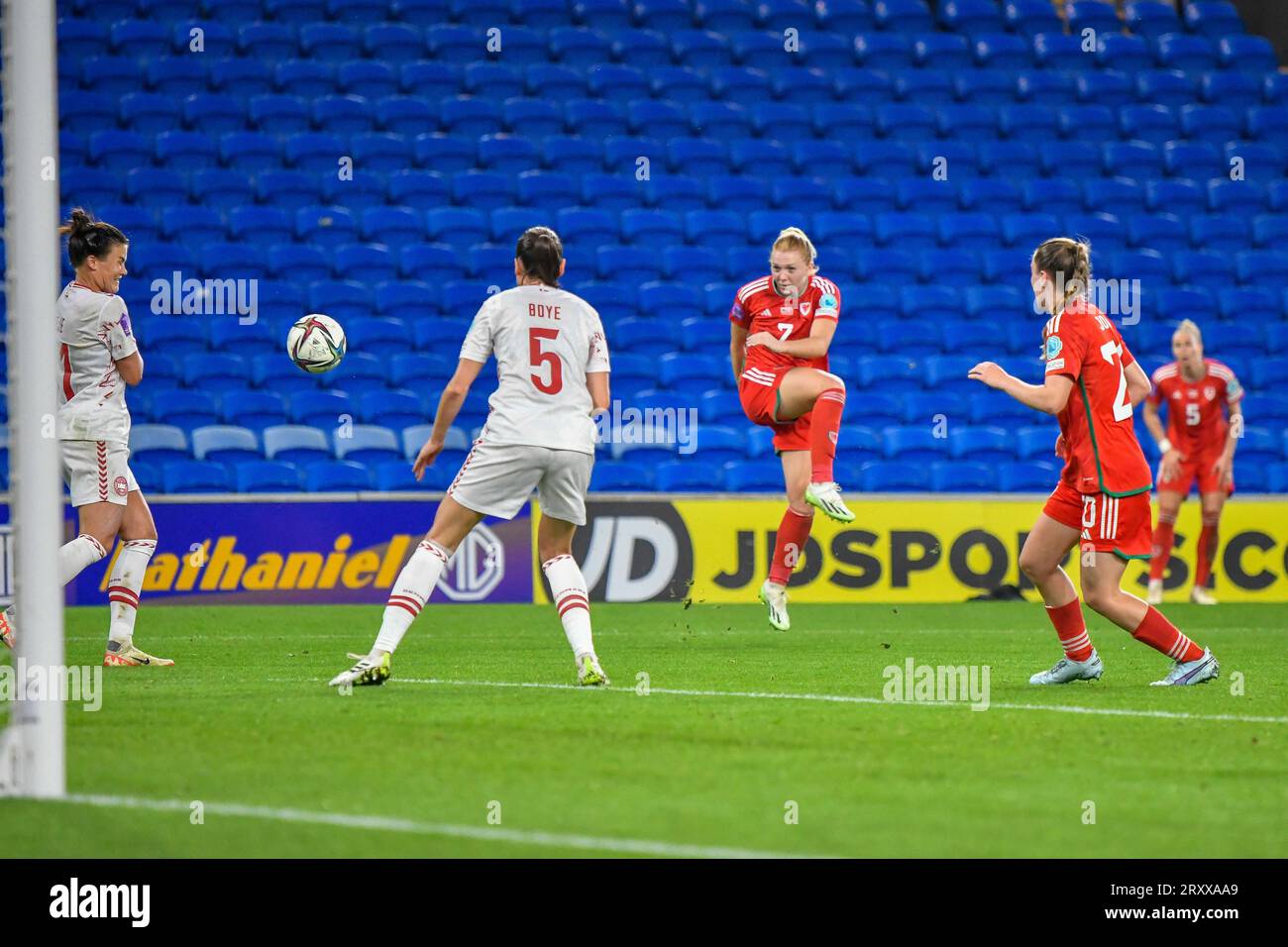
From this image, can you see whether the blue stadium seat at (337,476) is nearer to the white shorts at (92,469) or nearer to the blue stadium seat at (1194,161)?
the white shorts at (92,469)

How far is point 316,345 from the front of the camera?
9.75 m

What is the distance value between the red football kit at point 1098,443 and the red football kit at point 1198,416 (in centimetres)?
771

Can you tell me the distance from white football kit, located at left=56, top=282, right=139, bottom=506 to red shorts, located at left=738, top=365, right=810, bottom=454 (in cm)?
376

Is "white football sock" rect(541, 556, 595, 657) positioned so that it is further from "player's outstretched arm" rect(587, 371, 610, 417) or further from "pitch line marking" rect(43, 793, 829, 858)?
"pitch line marking" rect(43, 793, 829, 858)

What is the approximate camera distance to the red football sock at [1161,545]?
15109 mm

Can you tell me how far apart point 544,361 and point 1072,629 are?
2.72 m

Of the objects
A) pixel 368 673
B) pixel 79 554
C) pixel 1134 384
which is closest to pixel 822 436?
pixel 1134 384

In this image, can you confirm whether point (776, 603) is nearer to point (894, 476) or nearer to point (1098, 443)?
point (1098, 443)

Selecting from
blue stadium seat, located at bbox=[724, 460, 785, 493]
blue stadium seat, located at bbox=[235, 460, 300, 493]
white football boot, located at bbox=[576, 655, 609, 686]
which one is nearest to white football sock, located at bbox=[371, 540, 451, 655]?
white football boot, located at bbox=[576, 655, 609, 686]

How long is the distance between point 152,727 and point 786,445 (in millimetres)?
5195

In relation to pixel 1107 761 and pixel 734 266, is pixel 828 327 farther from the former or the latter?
pixel 734 266

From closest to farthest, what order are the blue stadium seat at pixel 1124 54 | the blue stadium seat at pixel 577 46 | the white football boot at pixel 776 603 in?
the white football boot at pixel 776 603, the blue stadium seat at pixel 577 46, the blue stadium seat at pixel 1124 54

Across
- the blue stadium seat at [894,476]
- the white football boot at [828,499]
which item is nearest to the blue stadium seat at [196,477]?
the blue stadium seat at [894,476]

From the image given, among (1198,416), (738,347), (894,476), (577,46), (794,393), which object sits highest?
(577,46)
